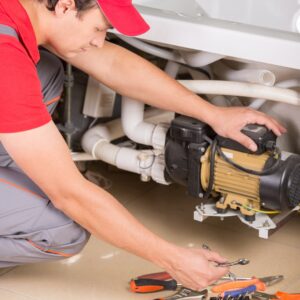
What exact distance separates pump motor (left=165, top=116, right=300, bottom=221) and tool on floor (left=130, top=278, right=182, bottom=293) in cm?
25

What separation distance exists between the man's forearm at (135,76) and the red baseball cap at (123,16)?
319 mm

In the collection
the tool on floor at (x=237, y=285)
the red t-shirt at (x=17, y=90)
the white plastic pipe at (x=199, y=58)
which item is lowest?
the tool on floor at (x=237, y=285)

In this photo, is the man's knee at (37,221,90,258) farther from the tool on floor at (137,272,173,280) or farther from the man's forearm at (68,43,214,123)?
the man's forearm at (68,43,214,123)

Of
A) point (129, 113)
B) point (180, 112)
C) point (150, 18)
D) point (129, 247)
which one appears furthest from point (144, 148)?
point (129, 247)

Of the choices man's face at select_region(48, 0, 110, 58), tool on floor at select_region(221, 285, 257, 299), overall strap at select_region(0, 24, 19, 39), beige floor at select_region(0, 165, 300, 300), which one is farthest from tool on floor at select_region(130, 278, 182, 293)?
overall strap at select_region(0, 24, 19, 39)

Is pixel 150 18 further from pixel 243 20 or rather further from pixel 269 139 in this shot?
pixel 243 20

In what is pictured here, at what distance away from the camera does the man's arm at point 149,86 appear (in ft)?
7.00

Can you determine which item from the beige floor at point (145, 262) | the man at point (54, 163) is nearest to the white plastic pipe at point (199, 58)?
the man at point (54, 163)

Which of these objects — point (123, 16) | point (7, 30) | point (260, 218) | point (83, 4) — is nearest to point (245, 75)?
point (260, 218)

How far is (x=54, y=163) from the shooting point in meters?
1.75

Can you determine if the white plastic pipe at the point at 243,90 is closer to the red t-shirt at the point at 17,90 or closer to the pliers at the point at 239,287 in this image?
the pliers at the point at 239,287

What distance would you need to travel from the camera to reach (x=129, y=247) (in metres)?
1.82

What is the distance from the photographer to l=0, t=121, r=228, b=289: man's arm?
5.77 ft

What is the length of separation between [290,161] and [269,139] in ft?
0.26
